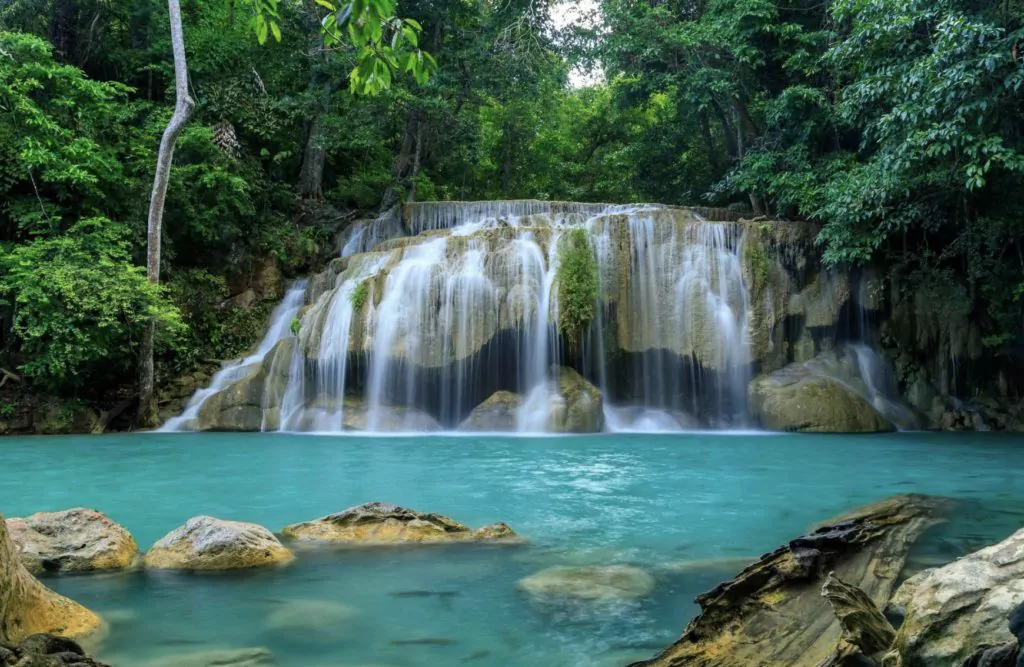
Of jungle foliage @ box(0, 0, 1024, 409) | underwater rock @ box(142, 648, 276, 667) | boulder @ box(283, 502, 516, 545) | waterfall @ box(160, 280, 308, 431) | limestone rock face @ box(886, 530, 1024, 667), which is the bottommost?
underwater rock @ box(142, 648, 276, 667)

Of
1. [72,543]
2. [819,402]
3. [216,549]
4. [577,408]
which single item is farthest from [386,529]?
[819,402]

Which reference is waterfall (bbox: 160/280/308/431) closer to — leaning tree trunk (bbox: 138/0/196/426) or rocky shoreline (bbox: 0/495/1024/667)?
leaning tree trunk (bbox: 138/0/196/426)

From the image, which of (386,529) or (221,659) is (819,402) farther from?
(221,659)

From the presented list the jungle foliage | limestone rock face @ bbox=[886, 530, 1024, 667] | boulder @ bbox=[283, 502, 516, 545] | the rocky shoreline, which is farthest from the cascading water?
limestone rock face @ bbox=[886, 530, 1024, 667]

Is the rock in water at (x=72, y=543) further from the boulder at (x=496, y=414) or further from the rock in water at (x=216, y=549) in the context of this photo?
the boulder at (x=496, y=414)

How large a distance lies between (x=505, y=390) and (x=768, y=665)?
1099 cm

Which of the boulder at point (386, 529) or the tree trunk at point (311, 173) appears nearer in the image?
the boulder at point (386, 529)

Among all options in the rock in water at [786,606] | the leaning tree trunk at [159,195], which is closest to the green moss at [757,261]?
the leaning tree trunk at [159,195]

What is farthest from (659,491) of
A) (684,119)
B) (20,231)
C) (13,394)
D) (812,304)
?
(684,119)

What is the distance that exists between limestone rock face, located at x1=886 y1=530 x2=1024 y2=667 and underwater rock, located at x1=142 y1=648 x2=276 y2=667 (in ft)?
7.41

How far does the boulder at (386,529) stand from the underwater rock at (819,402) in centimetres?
937

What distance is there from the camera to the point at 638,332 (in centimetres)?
1428

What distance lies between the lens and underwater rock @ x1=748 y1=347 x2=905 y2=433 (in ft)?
42.2

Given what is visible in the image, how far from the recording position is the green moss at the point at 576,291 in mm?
13758
